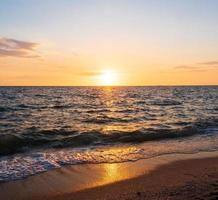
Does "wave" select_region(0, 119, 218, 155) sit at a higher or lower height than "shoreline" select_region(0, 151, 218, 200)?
lower

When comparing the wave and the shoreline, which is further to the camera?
the wave

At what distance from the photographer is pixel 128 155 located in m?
11.8

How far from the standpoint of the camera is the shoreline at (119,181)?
757cm

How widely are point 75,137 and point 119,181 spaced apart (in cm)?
742

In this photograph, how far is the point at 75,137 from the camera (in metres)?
15.9

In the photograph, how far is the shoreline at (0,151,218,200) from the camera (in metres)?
7.57

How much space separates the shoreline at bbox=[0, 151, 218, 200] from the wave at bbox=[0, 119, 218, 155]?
4.15 meters

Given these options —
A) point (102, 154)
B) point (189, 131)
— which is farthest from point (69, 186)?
point (189, 131)

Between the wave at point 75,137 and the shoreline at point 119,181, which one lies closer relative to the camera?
the shoreline at point 119,181

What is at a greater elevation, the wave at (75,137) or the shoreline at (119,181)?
the shoreline at (119,181)

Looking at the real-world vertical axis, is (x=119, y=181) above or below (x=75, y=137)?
above

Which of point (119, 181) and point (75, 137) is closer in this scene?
point (119, 181)

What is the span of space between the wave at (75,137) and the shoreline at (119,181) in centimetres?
415

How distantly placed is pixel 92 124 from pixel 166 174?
12137mm
